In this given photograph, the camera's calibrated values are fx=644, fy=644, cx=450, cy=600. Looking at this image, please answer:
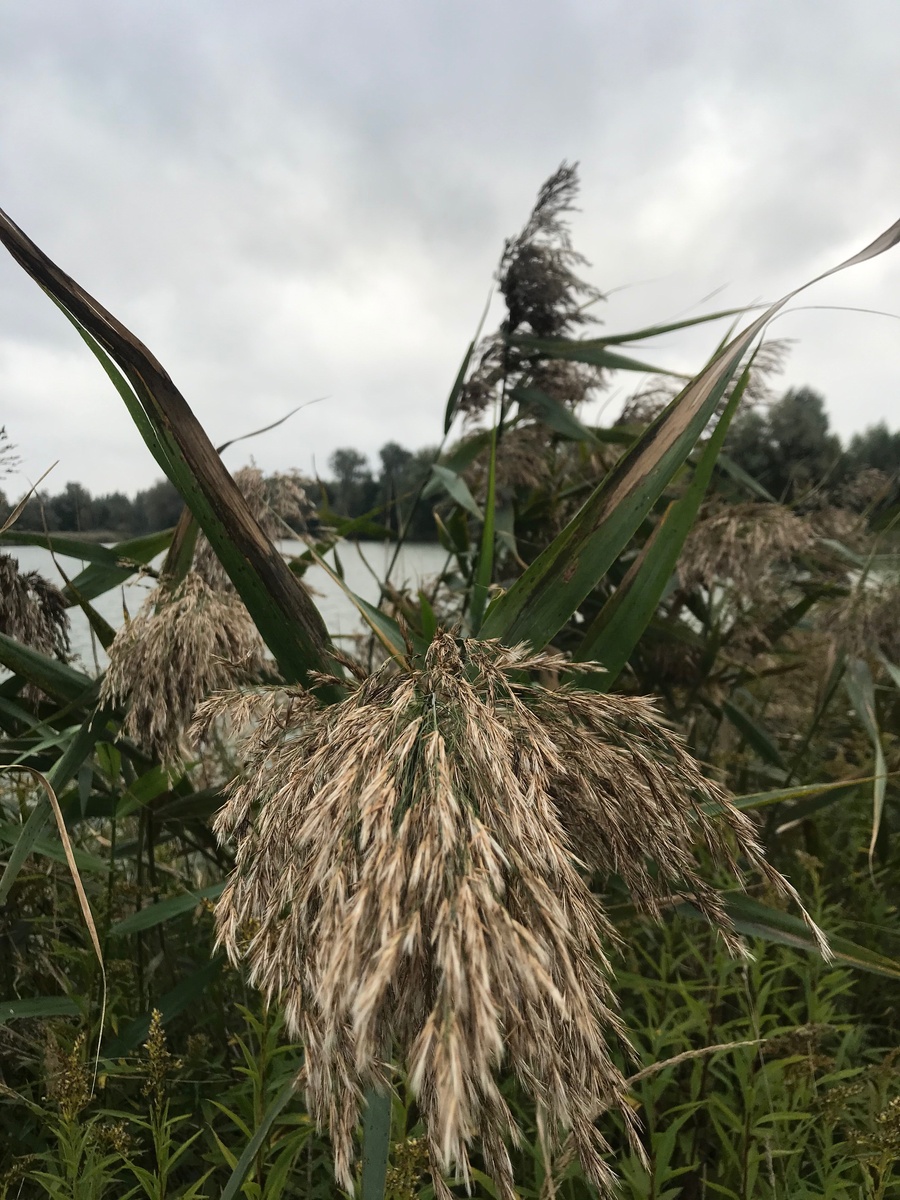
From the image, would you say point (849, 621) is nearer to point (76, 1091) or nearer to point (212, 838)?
point (212, 838)

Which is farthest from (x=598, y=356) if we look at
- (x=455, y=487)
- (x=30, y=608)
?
(x=30, y=608)

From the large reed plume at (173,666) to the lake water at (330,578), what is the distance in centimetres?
26

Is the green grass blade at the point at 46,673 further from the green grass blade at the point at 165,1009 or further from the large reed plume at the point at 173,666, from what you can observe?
the green grass blade at the point at 165,1009

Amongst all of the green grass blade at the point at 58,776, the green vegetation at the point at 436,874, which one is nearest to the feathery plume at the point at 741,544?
the green vegetation at the point at 436,874

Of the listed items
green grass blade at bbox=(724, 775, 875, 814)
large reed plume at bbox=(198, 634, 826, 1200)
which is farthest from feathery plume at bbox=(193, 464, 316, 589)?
green grass blade at bbox=(724, 775, 875, 814)

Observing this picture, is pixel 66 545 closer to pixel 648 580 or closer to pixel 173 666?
pixel 173 666

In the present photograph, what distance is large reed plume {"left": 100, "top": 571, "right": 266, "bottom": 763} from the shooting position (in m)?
0.94

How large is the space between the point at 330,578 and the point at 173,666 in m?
0.88

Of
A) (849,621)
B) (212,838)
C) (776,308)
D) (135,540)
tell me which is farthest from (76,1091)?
(849,621)

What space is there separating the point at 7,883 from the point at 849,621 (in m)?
1.88

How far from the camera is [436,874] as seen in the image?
0.46 metres

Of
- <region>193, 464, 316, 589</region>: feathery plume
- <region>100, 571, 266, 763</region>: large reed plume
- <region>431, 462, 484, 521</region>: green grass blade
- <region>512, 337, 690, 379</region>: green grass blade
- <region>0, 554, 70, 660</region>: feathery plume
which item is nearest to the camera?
<region>100, 571, 266, 763</region>: large reed plume

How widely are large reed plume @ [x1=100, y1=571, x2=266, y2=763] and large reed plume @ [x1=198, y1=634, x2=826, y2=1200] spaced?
10.7 inches

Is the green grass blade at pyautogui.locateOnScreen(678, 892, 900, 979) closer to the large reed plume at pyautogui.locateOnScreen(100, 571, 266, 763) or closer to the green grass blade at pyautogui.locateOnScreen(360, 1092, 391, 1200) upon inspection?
the green grass blade at pyautogui.locateOnScreen(360, 1092, 391, 1200)
